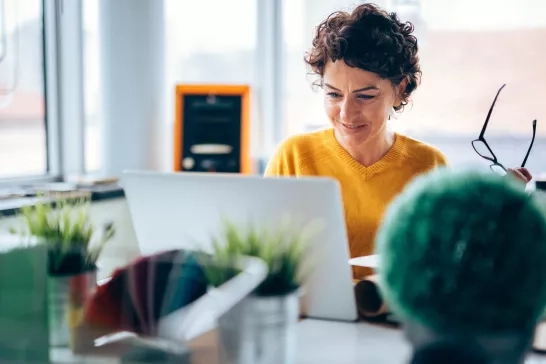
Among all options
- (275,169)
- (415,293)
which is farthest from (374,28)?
(415,293)

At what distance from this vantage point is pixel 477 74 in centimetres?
255

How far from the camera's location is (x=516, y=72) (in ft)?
8.23

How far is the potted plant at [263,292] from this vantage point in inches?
30.0

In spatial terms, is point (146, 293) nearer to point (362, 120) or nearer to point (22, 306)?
point (22, 306)

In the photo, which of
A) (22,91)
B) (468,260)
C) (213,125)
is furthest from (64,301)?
(213,125)

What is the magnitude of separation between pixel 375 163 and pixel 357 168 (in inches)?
2.2

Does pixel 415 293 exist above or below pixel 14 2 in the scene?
below

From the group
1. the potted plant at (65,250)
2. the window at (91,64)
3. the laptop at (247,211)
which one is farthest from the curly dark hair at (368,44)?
the window at (91,64)

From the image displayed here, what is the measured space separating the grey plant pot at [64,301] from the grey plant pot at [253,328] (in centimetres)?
21

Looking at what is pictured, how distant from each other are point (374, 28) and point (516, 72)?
3.38 feet

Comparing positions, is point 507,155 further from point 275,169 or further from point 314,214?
point 314,214

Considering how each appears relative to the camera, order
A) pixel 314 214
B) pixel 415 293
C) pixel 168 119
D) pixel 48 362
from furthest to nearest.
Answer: pixel 168 119 → pixel 314 214 → pixel 48 362 → pixel 415 293

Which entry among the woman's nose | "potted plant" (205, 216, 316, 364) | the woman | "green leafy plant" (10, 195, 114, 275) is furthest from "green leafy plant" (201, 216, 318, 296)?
the woman's nose

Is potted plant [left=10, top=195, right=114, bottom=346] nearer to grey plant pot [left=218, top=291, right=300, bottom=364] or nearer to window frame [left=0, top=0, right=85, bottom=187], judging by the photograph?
grey plant pot [left=218, top=291, right=300, bottom=364]
